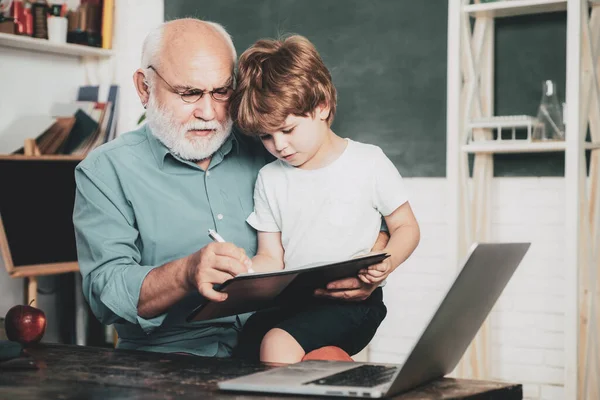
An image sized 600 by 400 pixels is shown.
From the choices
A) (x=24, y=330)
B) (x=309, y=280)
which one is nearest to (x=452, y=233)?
(x=309, y=280)

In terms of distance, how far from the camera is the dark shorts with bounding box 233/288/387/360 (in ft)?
6.40

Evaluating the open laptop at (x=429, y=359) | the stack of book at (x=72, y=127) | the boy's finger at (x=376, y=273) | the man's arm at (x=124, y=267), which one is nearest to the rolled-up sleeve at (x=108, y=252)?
the man's arm at (x=124, y=267)

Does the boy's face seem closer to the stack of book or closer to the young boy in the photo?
the young boy

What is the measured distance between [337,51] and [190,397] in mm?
3265

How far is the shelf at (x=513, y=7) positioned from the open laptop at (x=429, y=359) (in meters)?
2.20

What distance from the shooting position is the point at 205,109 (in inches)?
88.6

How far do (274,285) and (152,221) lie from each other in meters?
0.59

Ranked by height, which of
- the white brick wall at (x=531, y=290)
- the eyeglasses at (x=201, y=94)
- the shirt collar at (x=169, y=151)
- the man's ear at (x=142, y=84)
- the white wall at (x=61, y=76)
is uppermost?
the white wall at (x=61, y=76)

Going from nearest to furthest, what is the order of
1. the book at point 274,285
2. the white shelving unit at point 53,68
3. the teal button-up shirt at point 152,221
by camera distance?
the book at point 274,285 < the teal button-up shirt at point 152,221 < the white shelving unit at point 53,68

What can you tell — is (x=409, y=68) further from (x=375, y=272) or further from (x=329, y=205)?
(x=375, y=272)

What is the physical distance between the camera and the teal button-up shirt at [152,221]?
2.07 m

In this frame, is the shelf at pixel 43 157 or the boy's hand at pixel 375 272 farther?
the shelf at pixel 43 157

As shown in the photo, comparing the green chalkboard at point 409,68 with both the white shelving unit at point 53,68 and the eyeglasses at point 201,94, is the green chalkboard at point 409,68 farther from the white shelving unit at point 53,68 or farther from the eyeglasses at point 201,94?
the eyeglasses at point 201,94

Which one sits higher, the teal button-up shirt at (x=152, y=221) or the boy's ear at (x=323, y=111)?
the boy's ear at (x=323, y=111)
